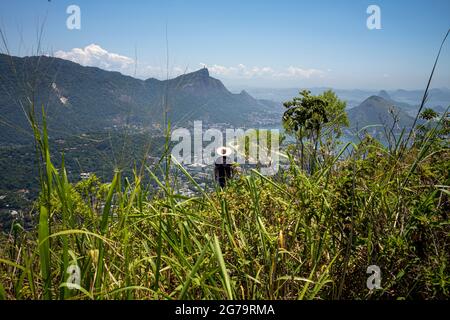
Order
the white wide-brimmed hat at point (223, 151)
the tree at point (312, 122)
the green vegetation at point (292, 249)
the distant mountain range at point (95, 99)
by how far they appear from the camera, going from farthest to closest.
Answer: the white wide-brimmed hat at point (223, 151), the tree at point (312, 122), the distant mountain range at point (95, 99), the green vegetation at point (292, 249)

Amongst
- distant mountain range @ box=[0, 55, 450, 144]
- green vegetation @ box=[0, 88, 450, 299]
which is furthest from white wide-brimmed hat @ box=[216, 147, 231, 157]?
green vegetation @ box=[0, 88, 450, 299]

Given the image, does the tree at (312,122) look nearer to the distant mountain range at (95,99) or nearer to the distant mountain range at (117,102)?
the distant mountain range at (117,102)

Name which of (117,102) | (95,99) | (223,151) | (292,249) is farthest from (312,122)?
(95,99)

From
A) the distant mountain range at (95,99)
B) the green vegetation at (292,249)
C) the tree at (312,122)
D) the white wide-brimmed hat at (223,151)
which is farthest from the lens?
the white wide-brimmed hat at (223,151)

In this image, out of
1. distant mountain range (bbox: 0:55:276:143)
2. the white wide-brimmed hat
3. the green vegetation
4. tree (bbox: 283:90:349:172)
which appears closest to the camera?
the green vegetation

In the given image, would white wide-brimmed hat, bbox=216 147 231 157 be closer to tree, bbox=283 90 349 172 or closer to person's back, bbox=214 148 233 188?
person's back, bbox=214 148 233 188

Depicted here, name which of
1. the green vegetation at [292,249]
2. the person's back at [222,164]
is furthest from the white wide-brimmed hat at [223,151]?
the green vegetation at [292,249]

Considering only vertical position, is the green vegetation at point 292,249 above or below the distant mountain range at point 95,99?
below

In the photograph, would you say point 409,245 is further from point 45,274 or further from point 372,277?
point 45,274
